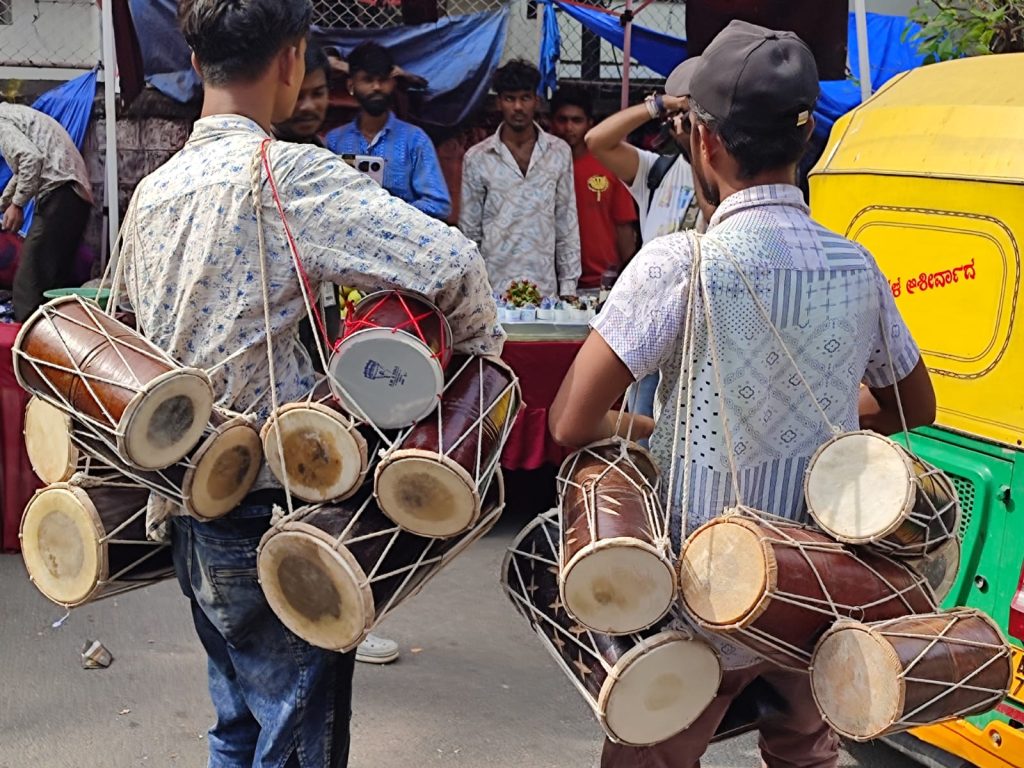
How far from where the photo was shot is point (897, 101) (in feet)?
10.5

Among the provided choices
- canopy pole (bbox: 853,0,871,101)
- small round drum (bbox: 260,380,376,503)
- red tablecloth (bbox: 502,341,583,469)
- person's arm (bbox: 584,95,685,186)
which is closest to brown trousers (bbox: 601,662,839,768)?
small round drum (bbox: 260,380,376,503)

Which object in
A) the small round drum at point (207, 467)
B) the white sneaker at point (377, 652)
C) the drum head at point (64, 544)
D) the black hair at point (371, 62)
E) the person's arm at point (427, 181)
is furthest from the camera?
the black hair at point (371, 62)

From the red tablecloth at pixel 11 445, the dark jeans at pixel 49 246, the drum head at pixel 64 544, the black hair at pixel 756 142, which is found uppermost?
the black hair at pixel 756 142

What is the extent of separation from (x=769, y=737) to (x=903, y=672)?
22.3 inches

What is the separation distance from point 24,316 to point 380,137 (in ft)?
7.19

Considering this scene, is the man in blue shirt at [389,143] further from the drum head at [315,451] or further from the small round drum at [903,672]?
the small round drum at [903,672]

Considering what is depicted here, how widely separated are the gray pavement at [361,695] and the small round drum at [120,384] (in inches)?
64.6

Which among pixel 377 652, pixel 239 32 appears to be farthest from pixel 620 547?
pixel 377 652

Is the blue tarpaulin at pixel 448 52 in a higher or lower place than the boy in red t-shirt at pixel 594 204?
higher

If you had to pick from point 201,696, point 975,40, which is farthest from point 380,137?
point 201,696

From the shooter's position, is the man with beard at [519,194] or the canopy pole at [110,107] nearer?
the canopy pole at [110,107]

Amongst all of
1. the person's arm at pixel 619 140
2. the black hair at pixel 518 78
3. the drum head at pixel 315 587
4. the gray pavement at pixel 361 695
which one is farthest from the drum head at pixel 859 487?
the black hair at pixel 518 78

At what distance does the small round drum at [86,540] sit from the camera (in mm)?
1989

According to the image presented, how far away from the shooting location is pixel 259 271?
1901 mm
